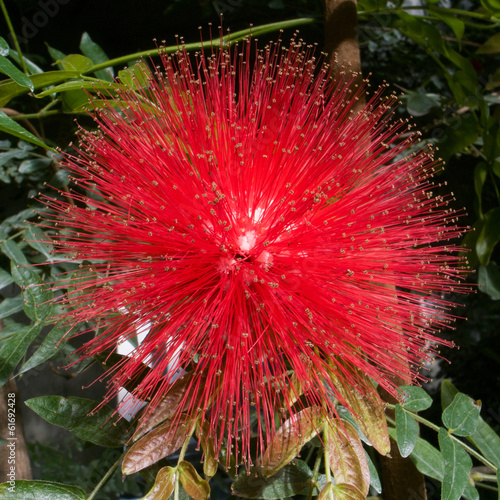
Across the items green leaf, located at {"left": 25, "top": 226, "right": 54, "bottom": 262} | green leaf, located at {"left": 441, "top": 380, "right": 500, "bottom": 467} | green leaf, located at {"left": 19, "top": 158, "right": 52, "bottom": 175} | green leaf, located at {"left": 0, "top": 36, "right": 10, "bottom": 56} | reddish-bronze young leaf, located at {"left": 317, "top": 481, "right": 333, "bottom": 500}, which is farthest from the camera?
green leaf, located at {"left": 19, "top": 158, "right": 52, "bottom": 175}

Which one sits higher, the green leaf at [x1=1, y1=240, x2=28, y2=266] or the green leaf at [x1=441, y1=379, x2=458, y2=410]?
the green leaf at [x1=1, y1=240, x2=28, y2=266]

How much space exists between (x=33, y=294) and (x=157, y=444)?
333mm

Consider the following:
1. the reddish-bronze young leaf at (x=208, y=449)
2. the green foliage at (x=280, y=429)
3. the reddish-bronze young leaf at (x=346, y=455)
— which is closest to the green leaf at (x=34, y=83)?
the green foliage at (x=280, y=429)

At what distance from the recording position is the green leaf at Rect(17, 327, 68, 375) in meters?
0.67

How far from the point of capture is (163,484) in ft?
1.94

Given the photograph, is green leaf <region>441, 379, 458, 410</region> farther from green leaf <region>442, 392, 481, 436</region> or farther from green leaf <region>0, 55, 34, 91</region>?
green leaf <region>0, 55, 34, 91</region>

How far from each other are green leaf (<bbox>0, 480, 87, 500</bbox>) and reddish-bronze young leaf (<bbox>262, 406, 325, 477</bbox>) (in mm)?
269

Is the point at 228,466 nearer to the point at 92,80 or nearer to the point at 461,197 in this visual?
the point at 92,80

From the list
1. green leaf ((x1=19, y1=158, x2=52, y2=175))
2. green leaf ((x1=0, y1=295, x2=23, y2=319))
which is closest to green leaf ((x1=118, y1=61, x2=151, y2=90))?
green leaf ((x1=19, y1=158, x2=52, y2=175))

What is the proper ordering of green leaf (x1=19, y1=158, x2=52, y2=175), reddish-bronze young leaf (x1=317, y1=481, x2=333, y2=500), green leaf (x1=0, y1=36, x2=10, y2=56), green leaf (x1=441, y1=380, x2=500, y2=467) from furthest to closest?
green leaf (x1=19, y1=158, x2=52, y2=175) < green leaf (x1=441, y1=380, x2=500, y2=467) < green leaf (x1=0, y1=36, x2=10, y2=56) < reddish-bronze young leaf (x1=317, y1=481, x2=333, y2=500)

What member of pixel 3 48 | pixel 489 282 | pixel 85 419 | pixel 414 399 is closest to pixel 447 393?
pixel 414 399

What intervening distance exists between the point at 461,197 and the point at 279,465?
50.1 inches

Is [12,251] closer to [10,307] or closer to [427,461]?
[10,307]

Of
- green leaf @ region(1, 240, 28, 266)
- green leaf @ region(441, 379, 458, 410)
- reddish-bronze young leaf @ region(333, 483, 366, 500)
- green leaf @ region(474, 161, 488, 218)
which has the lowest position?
reddish-bronze young leaf @ region(333, 483, 366, 500)
